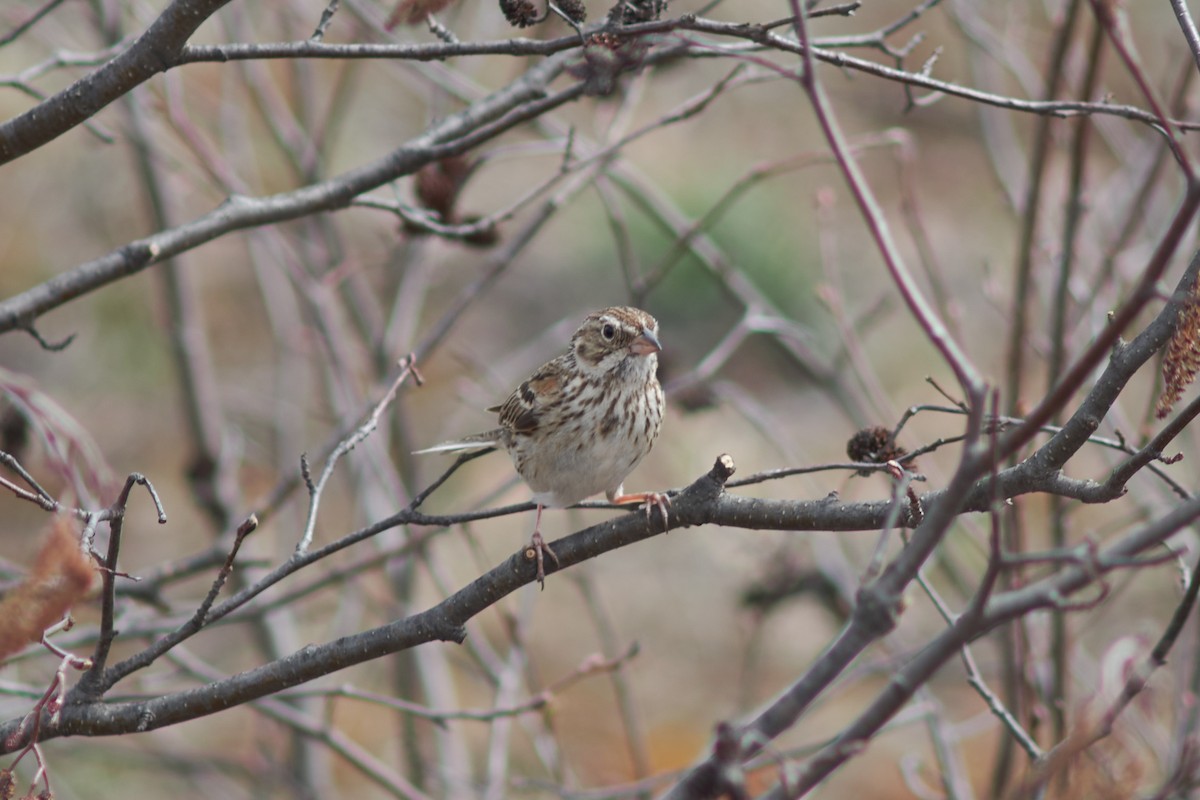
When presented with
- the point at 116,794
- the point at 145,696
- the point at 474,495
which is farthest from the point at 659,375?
the point at 116,794

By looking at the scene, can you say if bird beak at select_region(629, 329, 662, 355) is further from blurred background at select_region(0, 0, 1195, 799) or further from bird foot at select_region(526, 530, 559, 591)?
bird foot at select_region(526, 530, 559, 591)

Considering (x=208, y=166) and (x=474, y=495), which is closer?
(x=208, y=166)

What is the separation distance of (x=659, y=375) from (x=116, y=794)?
5097 mm

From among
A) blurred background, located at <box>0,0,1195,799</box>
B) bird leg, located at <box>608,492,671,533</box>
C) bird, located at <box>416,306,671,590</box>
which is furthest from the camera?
blurred background, located at <box>0,0,1195,799</box>


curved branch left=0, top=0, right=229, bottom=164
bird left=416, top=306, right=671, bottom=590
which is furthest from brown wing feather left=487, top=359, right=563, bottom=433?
curved branch left=0, top=0, right=229, bottom=164

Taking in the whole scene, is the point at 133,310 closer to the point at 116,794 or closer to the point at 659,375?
the point at 116,794

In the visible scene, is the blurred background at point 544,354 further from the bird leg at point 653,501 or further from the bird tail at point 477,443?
the bird leg at point 653,501

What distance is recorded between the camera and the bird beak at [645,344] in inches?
155

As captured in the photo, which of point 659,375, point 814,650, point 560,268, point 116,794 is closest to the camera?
point 659,375

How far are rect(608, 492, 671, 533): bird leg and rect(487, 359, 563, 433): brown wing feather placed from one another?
372mm

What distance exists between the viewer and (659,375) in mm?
5078

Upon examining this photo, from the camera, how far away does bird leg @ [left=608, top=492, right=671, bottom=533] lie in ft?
8.27

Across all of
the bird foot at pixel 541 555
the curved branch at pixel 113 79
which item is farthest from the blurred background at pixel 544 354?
the bird foot at pixel 541 555

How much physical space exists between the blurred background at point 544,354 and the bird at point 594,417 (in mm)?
345
